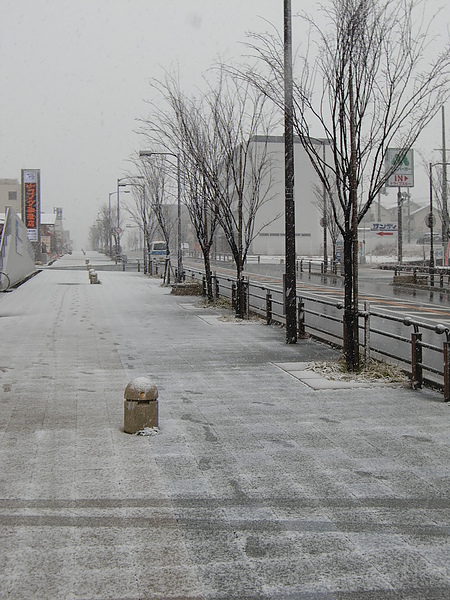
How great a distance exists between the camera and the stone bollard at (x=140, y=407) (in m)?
7.28

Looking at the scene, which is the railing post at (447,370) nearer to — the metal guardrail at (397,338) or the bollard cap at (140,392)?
the metal guardrail at (397,338)

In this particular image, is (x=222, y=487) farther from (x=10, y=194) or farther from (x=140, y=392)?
(x=10, y=194)

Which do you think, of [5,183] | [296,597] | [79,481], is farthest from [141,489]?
[5,183]

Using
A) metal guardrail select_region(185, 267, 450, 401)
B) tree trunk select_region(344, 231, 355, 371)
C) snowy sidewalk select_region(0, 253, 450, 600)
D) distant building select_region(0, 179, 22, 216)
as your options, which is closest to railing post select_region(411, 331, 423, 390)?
metal guardrail select_region(185, 267, 450, 401)

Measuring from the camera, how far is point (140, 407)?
7.32 meters

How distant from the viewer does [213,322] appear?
58.4ft

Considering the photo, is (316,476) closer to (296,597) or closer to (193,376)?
(296,597)

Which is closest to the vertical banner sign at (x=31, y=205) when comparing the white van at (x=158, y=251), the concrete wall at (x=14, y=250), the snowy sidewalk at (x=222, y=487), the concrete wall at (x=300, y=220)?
the white van at (x=158, y=251)

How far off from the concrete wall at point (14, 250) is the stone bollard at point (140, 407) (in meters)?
22.6

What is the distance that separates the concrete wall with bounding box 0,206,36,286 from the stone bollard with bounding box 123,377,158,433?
22.6 metres

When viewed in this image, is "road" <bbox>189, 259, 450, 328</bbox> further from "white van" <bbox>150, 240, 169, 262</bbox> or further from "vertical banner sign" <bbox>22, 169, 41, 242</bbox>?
"white van" <bbox>150, 240, 169, 262</bbox>

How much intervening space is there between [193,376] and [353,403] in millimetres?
2681

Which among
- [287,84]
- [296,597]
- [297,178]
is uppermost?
[297,178]

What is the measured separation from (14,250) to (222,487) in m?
27.7
